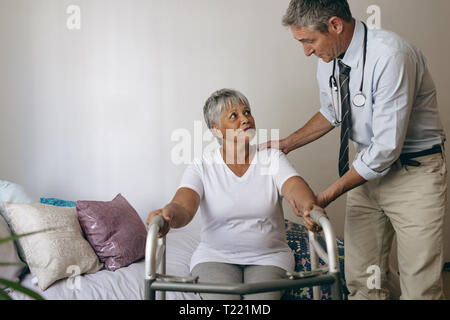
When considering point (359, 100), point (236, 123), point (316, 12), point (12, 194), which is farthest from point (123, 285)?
point (316, 12)

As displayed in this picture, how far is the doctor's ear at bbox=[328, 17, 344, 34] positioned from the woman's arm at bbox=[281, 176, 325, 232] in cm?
58

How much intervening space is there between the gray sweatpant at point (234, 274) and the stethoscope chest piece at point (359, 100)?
0.70 meters

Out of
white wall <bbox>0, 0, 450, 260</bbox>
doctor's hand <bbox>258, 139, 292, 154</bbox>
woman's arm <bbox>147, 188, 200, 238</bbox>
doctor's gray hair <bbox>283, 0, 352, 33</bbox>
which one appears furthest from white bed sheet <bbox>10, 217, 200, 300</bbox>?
doctor's gray hair <bbox>283, 0, 352, 33</bbox>

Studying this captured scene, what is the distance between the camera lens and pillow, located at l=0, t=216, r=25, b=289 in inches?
66.3

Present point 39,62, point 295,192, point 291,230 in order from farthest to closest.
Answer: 1. point 39,62
2. point 291,230
3. point 295,192

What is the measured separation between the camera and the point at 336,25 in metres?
1.60

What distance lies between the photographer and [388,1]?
3.05 meters

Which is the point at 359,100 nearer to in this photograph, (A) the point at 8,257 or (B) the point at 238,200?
(B) the point at 238,200

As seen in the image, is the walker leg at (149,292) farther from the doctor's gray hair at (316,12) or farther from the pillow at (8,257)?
the doctor's gray hair at (316,12)

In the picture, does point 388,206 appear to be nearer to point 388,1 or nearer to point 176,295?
point 176,295

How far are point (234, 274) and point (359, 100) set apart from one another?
32.2 inches

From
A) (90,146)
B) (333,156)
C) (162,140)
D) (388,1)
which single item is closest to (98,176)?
(90,146)

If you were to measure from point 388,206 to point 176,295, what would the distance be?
0.93m

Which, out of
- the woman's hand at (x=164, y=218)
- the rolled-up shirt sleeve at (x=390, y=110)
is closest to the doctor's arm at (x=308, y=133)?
the rolled-up shirt sleeve at (x=390, y=110)
